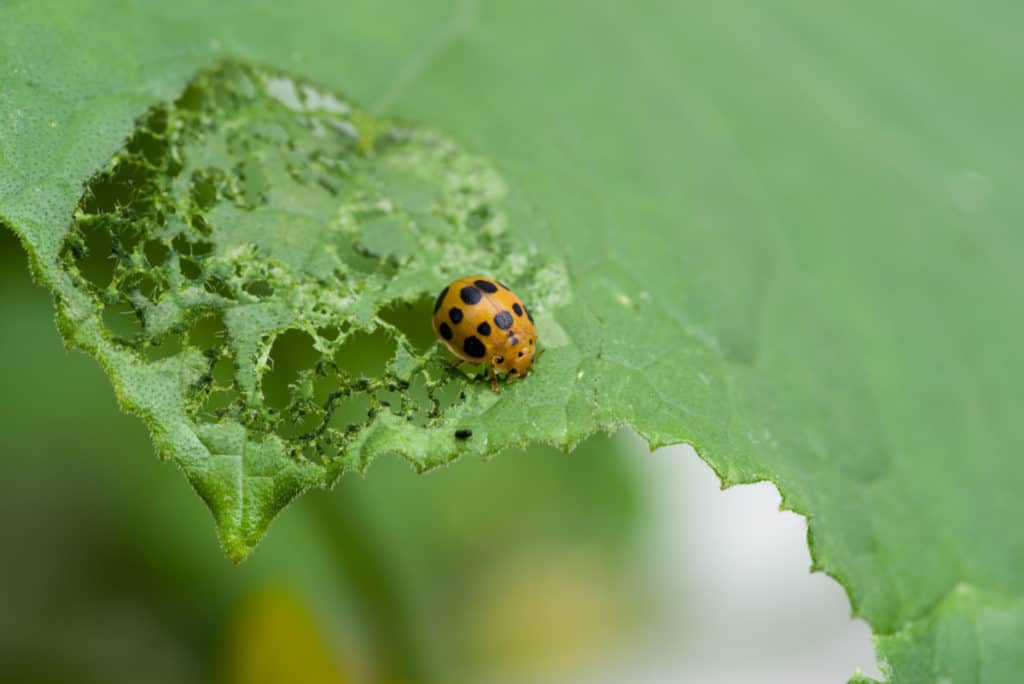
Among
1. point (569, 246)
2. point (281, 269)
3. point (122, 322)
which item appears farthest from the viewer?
point (569, 246)

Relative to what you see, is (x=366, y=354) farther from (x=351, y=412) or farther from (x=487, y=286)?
(x=487, y=286)

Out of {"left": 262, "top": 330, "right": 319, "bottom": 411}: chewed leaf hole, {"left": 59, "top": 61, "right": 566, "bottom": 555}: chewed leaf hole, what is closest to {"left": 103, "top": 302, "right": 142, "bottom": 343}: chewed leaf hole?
{"left": 59, "top": 61, "right": 566, "bottom": 555}: chewed leaf hole

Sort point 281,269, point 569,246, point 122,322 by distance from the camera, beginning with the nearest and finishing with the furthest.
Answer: point 122,322 < point 281,269 < point 569,246

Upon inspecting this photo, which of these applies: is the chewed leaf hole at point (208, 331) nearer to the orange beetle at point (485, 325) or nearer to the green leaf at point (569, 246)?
the green leaf at point (569, 246)

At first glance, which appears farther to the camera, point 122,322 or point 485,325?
point 485,325

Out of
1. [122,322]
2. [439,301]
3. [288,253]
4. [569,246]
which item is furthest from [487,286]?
[122,322]

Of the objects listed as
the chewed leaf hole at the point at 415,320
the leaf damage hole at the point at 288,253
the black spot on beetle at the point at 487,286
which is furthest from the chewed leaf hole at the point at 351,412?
the black spot on beetle at the point at 487,286

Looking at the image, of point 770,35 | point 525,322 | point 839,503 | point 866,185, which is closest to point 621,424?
point 525,322

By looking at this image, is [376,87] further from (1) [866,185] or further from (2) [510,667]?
(2) [510,667]
